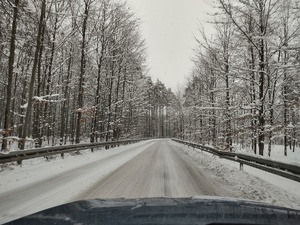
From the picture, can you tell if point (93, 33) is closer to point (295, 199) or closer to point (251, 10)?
point (251, 10)

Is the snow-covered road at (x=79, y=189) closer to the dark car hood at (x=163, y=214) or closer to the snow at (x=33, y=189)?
the snow at (x=33, y=189)

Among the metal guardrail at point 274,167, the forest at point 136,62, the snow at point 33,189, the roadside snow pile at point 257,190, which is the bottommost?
the snow at point 33,189

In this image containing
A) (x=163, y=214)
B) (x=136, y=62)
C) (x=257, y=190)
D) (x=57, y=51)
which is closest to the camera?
(x=163, y=214)

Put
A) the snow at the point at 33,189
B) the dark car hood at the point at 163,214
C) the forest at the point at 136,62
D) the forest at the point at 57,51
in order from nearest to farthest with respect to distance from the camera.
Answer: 1. the dark car hood at the point at 163,214
2. the snow at the point at 33,189
3. the forest at the point at 136,62
4. the forest at the point at 57,51

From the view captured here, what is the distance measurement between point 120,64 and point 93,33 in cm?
821

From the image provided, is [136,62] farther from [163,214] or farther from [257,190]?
[163,214]

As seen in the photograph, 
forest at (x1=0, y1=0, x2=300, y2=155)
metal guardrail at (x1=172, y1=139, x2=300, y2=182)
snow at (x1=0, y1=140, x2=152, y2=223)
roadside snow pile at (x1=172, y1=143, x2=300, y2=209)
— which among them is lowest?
snow at (x1=0, y1=140, x2=152, y2=223)

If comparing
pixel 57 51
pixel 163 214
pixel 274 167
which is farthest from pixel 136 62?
pixel 163 214

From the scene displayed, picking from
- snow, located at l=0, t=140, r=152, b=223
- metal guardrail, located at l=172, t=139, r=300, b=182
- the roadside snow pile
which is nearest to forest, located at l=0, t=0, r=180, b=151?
snow, located at l=0, t=140, r=152, b=223

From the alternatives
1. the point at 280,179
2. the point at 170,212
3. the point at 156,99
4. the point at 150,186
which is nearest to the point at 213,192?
the point at 150,186

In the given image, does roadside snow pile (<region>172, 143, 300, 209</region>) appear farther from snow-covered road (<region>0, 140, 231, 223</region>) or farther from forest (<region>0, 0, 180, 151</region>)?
forest (<region>0, 0, 180, 151</region>)

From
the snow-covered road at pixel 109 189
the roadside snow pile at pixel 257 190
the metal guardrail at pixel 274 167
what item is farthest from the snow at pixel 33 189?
the metal guardrail at pixel 274 167

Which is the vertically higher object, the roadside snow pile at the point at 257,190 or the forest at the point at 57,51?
the forest at the point at 57,51

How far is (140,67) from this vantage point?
34.2 metres
